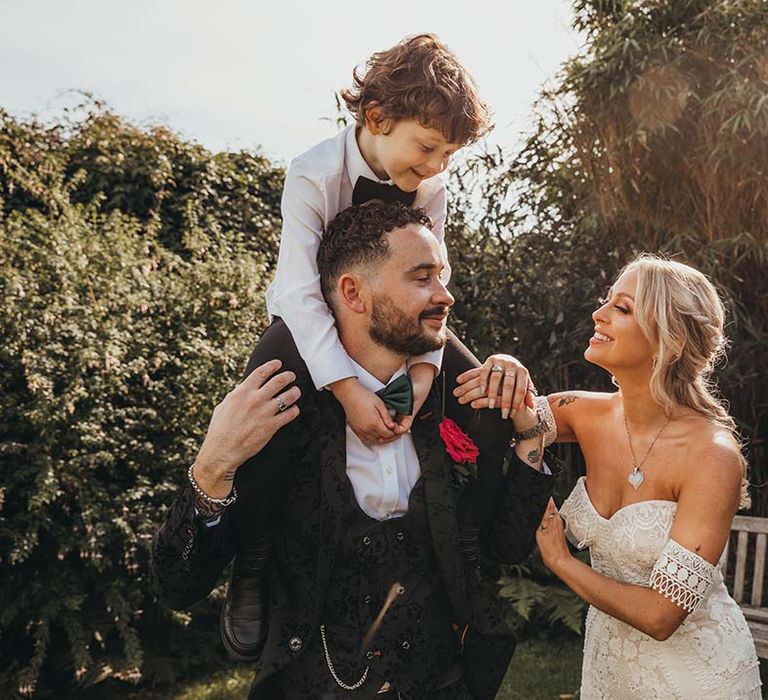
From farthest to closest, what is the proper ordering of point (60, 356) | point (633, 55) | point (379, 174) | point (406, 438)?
point (633, 55) → point (60, 356) → point (379, 174) → point (406, 438)

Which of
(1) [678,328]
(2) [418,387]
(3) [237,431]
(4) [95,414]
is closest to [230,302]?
(4) [95,414]

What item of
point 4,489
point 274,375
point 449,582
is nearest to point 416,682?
point 449,582

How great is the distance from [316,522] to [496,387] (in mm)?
537

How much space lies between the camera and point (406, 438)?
2.04 m

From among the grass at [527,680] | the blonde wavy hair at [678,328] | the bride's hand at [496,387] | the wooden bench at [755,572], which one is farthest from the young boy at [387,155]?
the grass at [527,680]

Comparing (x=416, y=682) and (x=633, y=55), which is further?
(x=633, y=55)

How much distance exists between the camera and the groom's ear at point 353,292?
1998 millimetres

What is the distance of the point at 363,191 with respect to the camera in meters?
2.34

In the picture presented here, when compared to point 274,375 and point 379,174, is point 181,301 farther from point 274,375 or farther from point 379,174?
point 274,375

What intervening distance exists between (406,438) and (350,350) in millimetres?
264

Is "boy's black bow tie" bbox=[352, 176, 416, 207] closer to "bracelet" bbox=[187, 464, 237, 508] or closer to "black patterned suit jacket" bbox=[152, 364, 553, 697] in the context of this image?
"black patterned suit jacket" bbox=[152, 364, 553, 697]

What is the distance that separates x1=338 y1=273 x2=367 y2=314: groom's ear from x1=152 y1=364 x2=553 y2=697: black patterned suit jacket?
0.74 ft

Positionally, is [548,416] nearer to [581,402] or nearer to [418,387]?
[581,402]

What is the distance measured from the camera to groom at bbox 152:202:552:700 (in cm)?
185
